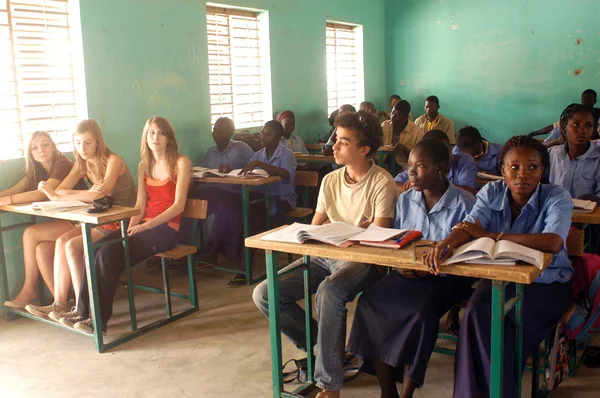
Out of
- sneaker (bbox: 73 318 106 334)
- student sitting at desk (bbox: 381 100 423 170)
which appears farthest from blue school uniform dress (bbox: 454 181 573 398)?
student sitting at desk (bbox: 381 100 423 170)

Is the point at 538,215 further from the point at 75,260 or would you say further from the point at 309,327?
the point at 75,260

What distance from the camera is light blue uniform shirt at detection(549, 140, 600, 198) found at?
3637 mm

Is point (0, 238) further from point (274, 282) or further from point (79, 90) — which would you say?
point (274, 282)

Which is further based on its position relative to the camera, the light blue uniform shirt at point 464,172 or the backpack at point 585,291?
the light blue uniform shirt at point 464,172

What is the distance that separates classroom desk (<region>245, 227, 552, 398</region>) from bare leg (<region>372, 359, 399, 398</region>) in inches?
15.6

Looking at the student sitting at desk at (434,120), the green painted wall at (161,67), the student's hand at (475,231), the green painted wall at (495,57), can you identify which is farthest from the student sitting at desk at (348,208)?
the green painted wall at (495,57)

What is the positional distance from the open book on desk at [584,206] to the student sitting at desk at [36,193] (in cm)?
308

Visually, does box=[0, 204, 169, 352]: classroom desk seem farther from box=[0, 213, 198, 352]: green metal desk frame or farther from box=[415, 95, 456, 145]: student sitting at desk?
box=[415, 95, 456, 145]: student sitting at desk

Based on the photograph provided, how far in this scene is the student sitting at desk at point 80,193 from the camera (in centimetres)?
357

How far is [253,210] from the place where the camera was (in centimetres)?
493

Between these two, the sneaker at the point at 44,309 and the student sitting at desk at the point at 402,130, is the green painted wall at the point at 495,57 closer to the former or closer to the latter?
the student sitting at desk at the point at 402,130

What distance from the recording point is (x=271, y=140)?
16.9ft

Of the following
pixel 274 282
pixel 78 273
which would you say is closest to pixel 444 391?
pixel 274 282

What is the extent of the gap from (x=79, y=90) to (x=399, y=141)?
3757 mm
